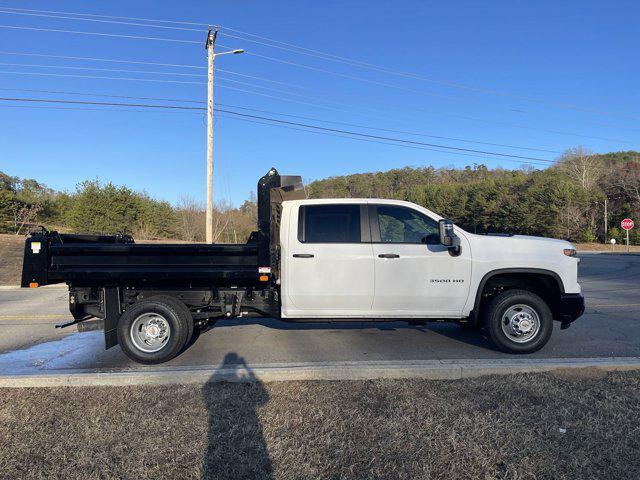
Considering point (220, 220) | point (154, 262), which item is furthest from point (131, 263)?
point (220, 220)

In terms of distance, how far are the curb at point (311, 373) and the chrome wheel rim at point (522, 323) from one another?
0.67m

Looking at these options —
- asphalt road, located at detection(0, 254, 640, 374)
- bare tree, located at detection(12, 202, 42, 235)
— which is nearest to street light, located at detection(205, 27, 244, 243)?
asphalt road, located at detection(0, 254, 640, 374)

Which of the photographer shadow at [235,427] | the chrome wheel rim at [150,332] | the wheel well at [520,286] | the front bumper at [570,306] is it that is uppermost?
the wheel well at [520,286]

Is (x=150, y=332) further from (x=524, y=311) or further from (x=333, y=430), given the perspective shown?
(x=524, y=311)

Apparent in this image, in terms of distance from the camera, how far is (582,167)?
7469 centimetres

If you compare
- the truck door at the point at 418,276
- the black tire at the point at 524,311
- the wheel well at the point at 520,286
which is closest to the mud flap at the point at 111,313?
the truck door at the point at 418,276

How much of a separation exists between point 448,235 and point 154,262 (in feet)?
12.1

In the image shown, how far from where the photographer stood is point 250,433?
12.4 ft

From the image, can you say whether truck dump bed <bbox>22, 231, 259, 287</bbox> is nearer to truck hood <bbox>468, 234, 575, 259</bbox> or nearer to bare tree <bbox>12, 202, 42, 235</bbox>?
truck hood <bbox>468, 234, 575, 259</bbox>

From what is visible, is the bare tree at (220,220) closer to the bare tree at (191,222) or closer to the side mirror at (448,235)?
the bare tree at (191,222)

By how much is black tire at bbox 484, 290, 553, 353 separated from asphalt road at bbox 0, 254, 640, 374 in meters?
0.16

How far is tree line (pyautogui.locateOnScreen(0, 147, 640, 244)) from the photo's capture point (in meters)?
28.5

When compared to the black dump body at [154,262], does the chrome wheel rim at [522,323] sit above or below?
below

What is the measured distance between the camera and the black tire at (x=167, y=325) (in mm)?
5965
